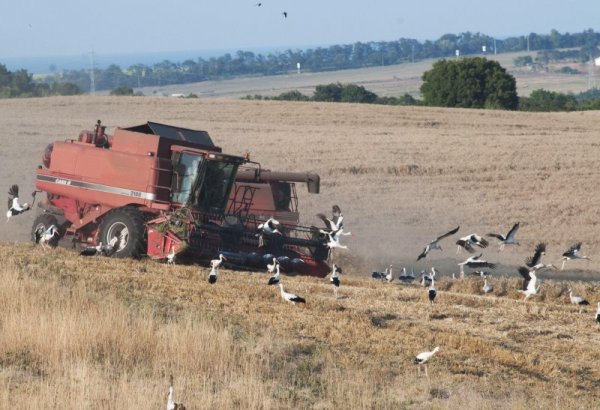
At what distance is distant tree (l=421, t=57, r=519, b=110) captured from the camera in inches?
2983

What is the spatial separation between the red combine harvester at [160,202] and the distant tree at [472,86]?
52719 mm

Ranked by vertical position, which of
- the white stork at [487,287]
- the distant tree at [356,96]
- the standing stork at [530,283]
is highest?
the distant tree at [356,96]

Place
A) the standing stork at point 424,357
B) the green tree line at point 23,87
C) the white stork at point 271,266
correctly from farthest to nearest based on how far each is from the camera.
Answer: the green tree line at point 23,87 < the white stork at point 271,266 < the standing stork at point 424,357

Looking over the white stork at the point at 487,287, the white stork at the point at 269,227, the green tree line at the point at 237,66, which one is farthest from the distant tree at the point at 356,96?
the white stork at the point at 487,287

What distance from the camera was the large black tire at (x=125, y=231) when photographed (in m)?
21.9

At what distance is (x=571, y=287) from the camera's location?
820 inches

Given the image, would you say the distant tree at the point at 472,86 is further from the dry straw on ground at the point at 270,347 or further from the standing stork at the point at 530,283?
the dry straw on ground at the point at 270,347

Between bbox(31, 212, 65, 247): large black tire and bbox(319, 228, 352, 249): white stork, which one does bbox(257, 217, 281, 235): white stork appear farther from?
bbox(31, 212, 65, 247): large black tire

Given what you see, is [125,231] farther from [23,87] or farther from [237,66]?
[237,66]

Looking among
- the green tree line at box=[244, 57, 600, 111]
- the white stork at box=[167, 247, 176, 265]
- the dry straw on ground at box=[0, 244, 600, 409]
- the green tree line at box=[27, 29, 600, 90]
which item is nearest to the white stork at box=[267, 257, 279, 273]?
the dry straw on ground at box=[0, 244, 600, 409]

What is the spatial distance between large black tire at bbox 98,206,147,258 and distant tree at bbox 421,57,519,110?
5511 cm

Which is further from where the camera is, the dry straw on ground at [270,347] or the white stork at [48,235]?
the white stork at [48,235]

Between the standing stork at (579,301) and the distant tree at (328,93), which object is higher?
the distant tree at (328,93)

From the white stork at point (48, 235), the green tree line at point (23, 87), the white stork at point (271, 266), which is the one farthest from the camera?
the green tree line at point (23, 87)
